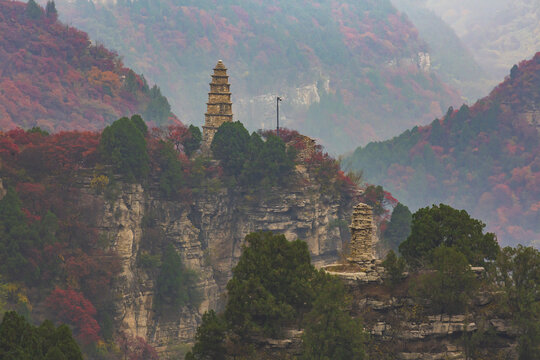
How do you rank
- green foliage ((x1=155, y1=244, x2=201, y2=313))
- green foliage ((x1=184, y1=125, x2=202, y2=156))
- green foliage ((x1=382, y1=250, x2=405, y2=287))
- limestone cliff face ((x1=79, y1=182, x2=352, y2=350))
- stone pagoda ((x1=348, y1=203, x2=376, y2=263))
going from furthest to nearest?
green foliage ((x1=184, y1=125, x2=202, y2=156)) < green foliage ((x1=155, y1=244, x2=201, y2=313)) < limestone cliff face ((x1=79, y1=182, x2=352, y2=350)) < stone pagoda ((x1=348, y1=203, x2=376, y2=263)) < green foliage ((x1=382, y1=250, x2=405, y2=287))

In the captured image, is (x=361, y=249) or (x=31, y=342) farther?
(x=361, y=249)

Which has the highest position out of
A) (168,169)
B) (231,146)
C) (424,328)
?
(231,146)

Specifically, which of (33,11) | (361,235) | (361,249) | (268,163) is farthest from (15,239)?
(33,11)

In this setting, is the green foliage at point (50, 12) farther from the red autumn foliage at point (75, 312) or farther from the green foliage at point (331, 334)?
the green foliage at point (331, 334)

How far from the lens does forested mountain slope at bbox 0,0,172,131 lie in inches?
6363

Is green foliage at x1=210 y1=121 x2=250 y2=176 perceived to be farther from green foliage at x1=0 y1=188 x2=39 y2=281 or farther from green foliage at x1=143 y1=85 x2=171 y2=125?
green foliage at x1=143 y1=85 x2=171 y2=125

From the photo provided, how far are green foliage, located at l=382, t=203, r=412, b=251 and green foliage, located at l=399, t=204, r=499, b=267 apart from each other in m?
48.8

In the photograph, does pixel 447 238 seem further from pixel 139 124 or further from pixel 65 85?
pixel 65 85

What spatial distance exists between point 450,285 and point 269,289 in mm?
9344

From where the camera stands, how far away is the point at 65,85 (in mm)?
166875

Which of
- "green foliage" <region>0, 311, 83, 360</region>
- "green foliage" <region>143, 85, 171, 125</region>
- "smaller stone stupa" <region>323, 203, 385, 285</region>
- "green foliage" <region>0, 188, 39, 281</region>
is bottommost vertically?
"green foliage" <region>0, 311, 83, 360</region>

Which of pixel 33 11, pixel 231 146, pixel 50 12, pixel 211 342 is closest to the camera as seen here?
pixel 211 342

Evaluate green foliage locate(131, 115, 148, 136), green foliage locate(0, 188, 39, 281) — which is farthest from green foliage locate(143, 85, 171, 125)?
green foliage locate(0, 188, 39, 281)

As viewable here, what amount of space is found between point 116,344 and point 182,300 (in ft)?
37.1
